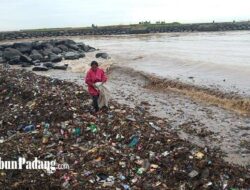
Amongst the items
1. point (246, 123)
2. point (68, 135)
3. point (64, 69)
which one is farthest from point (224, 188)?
point (64, 69)

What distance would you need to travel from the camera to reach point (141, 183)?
25.5 ft

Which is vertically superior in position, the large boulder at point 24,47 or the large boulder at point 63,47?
the large boulder at point 24,47

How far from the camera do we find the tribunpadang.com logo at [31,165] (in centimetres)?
827

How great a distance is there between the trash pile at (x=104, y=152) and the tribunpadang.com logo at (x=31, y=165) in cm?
12

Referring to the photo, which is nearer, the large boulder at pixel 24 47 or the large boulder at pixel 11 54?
the large boulder at pixel 11 54

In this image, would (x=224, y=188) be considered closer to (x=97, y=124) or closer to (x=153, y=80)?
(x=97, y=124)

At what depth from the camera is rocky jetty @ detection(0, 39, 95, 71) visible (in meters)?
28.3

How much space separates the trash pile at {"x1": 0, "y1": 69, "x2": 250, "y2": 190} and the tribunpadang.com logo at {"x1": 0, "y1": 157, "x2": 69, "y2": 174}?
124 millimetres

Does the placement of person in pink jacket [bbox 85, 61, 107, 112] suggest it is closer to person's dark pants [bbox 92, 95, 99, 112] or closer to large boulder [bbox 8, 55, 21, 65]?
person's dark pants [bbox 92, 95, 99, 112]

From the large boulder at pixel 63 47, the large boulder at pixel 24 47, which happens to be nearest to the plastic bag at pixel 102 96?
the large boulder at pixel 24 47

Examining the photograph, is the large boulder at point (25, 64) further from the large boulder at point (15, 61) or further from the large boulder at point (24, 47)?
the large boulder at point (24, 47)

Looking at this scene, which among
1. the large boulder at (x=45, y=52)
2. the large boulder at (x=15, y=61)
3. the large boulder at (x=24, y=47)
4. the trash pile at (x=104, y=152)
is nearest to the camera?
the trash pile at (x=104, y=152)

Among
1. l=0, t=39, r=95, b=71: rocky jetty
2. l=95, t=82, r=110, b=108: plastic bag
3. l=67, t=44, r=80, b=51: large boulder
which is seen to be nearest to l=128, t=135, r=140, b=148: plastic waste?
l=95, t=82, r=110, b=108: plastic bag

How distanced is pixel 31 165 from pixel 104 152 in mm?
1562
